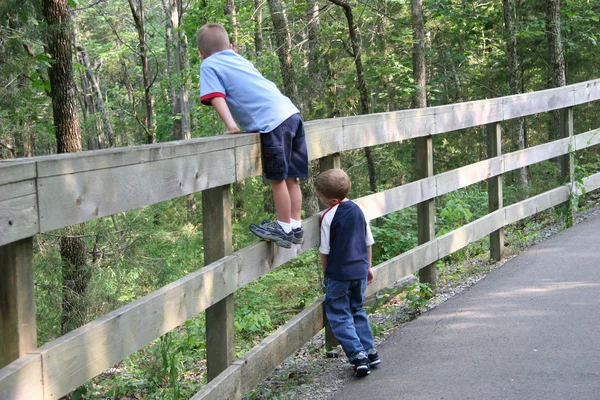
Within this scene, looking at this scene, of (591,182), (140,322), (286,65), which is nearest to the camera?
(140,322)

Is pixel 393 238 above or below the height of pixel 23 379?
below

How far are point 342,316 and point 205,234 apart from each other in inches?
47.4

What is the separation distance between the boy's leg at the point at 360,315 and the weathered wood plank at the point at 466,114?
5.94 feet

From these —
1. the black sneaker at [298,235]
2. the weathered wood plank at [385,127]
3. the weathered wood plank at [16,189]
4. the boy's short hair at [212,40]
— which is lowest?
the black sneaker at [298,235]

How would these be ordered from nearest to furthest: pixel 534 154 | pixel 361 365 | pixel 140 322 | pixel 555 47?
pixel 140 322
pixel 361 365
pixel 534 154
pixel 555 47

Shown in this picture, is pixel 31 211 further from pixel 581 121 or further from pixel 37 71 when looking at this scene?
pixel 581 121

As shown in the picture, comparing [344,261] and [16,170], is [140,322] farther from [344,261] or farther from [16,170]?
[344,261]

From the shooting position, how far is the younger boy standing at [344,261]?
14.4 ft

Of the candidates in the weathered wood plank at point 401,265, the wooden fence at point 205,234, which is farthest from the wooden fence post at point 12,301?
the weathered wood plank at point 401,265

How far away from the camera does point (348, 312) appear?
14.7ft

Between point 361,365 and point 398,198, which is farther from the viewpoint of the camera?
point 398,198

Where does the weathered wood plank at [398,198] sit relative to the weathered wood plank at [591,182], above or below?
above

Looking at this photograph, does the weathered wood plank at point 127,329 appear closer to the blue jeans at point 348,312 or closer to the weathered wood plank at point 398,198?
the blue jeans at point 348,312

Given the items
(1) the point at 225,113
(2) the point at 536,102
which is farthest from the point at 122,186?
(2) the point at 536,102
